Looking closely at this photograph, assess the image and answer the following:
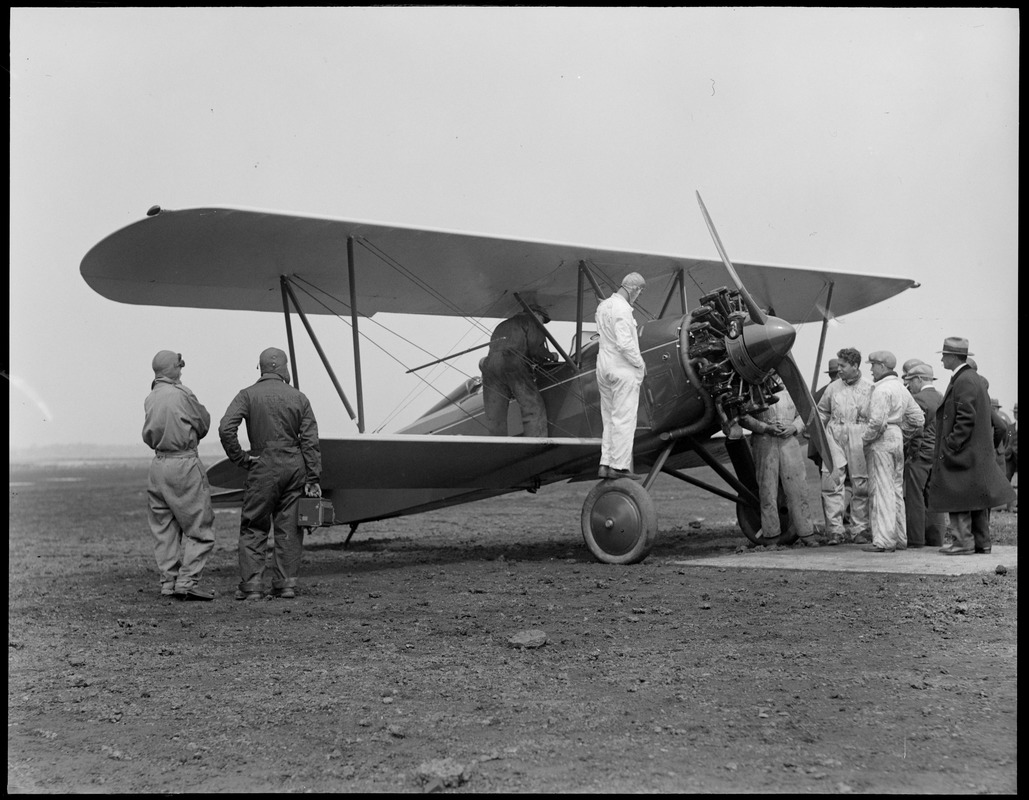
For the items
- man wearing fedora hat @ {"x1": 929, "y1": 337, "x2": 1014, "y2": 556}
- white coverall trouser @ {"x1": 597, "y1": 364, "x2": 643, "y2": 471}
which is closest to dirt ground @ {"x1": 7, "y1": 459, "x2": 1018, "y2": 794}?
white coverall trouser @ {"x1": 597, "y1": 364, "x2": 643, "y2": 471}

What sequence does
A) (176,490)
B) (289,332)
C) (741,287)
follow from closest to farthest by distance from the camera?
(176,490), (741,287), (289,332)

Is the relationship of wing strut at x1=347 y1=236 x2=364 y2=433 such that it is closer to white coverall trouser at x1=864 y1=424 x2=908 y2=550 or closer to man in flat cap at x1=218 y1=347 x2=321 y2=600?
man in flat cap at x1=218 y1=347 x2=321 y2=600

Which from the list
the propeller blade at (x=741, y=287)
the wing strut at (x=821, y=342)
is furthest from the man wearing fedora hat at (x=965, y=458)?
the wing strut at (x=821, y=342)

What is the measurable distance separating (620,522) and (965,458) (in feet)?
9.32

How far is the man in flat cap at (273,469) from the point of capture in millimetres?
7469

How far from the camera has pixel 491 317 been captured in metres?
11.2

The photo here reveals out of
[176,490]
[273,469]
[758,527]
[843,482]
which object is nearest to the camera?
[273,469]

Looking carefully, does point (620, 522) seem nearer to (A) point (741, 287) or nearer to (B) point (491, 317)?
(A) point (741, 287)

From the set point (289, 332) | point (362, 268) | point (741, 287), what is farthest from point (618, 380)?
point (289, 332)

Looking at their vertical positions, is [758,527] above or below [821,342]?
below

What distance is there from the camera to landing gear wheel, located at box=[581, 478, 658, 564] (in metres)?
8.65

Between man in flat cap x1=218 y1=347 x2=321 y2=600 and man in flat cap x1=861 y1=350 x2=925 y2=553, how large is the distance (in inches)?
199

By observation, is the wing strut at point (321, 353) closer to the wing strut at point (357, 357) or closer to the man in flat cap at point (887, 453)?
the wing strut at point (357, 357)

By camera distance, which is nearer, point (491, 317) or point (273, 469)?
point (273, 469)
